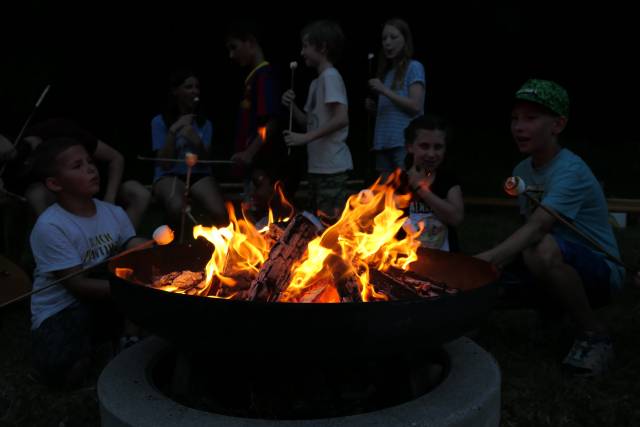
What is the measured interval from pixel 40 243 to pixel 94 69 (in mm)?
6766

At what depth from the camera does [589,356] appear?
111 inches

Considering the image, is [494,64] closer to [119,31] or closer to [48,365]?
[119,31]

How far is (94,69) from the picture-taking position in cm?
866

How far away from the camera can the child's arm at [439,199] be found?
3318mm

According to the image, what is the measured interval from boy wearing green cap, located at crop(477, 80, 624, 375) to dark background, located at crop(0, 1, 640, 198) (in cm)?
386

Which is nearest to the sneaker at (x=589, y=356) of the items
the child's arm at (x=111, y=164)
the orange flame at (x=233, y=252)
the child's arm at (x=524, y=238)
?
the child's arm at (x=524, y=238)

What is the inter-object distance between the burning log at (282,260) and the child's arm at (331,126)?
6.41 feet

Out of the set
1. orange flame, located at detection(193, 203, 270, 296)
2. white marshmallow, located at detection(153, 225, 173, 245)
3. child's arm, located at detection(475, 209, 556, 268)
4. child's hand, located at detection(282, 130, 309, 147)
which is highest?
child's hand, located at detection(282, 130, 309, 147)

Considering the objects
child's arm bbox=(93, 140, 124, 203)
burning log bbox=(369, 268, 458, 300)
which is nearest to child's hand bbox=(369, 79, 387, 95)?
child's arm bbox=(93, 140, 124, 203)

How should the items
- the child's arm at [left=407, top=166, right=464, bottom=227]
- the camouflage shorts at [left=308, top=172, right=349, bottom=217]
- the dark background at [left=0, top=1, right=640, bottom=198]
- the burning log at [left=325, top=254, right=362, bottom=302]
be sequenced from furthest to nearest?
the dark background at [left=0, top=1, right=640, bottom=198] → the camouflage shorts at [left=308, top=172, right=349, bottom=217] → the child's arm at [left=407, top=166, right=464, bottom=227] → the burning log at [left=325, top=254, right=362, bottom=302]

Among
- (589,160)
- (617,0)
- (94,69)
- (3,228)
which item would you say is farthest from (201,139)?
(617,0)

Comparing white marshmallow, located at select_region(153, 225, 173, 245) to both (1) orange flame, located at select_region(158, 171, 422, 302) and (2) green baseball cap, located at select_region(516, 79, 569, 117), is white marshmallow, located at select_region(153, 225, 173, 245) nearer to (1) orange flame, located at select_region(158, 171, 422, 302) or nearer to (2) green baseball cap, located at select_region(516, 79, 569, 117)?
(1) orange flame, located at select_region(158, 171, 422, 302)

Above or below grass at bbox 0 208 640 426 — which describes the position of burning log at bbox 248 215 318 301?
above

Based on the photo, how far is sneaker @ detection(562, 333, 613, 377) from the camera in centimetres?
280
